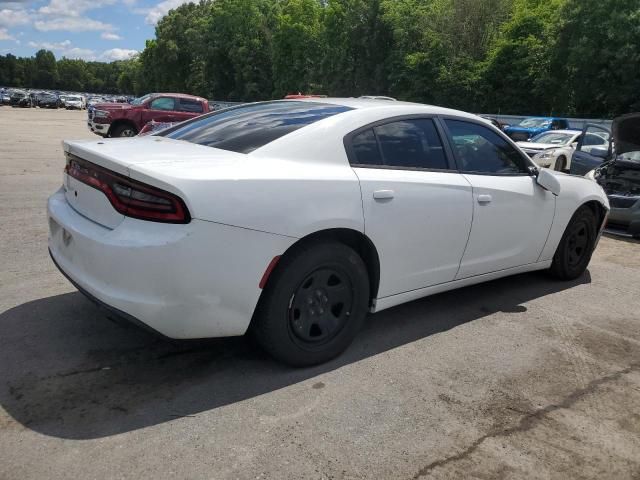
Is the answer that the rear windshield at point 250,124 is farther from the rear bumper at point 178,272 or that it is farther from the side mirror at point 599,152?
the side mirror at point 599,152

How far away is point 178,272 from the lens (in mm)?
2760

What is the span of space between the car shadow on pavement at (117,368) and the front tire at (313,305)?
0.15 m

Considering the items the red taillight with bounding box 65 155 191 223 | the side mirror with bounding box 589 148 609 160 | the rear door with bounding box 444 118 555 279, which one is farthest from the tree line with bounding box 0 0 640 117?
the red taillight with bounding box 65 155 191 223

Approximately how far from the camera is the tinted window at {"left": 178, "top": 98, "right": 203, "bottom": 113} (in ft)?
62.2

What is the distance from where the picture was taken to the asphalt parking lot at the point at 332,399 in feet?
8.30

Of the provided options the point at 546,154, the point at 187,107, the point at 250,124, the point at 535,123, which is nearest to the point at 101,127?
the point at 187,107

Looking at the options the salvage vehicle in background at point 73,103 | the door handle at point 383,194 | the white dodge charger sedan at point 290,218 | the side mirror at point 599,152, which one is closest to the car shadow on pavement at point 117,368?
the white dodge charger sedan at point 290,218

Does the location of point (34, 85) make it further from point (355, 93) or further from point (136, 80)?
point (355, 93)

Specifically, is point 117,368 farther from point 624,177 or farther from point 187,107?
point 187,107

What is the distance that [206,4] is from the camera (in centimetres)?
9019

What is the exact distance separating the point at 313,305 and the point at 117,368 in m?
1.17

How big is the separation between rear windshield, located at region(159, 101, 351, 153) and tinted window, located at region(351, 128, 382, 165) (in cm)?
25

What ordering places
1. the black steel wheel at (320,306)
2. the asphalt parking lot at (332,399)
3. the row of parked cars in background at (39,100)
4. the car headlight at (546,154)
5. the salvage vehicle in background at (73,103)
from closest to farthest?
the asphalt parking lot at (332,399), the black steel wheel at (320,306), the car headlight at (546,154), the row of parked cars in background at (39,100), the salvage vehicle in background at (73,103)

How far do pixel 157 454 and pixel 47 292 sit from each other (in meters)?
2.32
